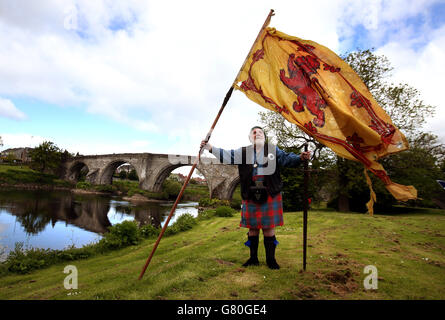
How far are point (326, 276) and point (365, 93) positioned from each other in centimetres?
280

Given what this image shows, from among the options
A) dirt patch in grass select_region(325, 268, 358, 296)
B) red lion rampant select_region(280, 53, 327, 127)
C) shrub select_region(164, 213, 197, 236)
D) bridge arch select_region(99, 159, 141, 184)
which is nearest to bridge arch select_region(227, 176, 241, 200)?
shrub select_region(164, 213, 197, 236)

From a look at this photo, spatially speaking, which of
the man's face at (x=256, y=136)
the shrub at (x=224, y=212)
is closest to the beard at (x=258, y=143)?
the man's face at (x=256, y=136)

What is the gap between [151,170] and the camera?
3644cm

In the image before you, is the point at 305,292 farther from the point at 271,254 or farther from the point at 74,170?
the point at 74,170

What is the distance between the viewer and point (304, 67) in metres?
3.68

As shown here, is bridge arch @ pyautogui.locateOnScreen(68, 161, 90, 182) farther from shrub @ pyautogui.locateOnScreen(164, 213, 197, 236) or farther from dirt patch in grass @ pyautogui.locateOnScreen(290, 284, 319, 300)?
dirt patch in grass @ pyautogui.locateOnScreen(290, 284, 319, 300)

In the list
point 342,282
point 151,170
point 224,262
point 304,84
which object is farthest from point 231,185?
point 342,282

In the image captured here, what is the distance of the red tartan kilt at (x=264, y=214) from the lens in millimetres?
3551

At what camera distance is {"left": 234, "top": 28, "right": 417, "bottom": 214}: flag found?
3117 millimetres

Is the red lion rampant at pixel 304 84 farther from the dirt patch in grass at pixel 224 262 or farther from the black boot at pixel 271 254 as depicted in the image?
the dirt patch in grass at pixel 224 262

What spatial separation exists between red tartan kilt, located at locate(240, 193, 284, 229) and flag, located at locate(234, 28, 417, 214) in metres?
1.23

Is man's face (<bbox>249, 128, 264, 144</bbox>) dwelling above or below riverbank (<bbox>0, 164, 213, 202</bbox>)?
above
